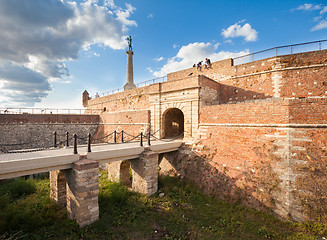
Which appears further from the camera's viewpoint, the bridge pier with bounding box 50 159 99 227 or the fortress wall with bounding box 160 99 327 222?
the fortress wall with bounding box 160 99 327 222

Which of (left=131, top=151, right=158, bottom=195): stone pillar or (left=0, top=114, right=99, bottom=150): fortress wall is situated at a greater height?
(left=0, top=114, right=99, bottom=150): fortress wall

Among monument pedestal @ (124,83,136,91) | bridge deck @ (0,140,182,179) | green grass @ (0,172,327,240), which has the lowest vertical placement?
green grass @ (0,172,327,240)

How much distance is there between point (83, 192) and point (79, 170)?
914 millimetres

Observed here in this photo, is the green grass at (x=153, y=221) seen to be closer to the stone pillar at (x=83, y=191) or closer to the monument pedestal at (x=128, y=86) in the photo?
the stone pillar at (x=83, y=191)

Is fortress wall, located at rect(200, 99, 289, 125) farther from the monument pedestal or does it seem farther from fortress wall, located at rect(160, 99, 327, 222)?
the monument pedestal

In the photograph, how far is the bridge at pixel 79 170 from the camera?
6137mm

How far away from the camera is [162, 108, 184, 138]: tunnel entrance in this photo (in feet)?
46.0

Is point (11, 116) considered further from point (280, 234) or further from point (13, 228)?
point (280, 234)

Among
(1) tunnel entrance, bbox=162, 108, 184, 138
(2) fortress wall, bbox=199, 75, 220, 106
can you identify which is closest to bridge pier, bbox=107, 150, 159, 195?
(1) tunnel entrance, bbox=162, 108, 184, 138

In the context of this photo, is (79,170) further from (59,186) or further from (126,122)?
(126,122)

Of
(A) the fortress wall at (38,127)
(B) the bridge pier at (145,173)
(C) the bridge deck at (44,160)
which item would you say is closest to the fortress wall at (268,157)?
(B) the bridge pier at (145,173)

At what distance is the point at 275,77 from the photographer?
1254 centimetres

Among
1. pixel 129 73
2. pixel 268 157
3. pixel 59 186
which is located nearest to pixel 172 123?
pixel 268 157

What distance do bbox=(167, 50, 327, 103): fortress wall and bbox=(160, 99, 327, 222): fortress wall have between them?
15.8 ft
